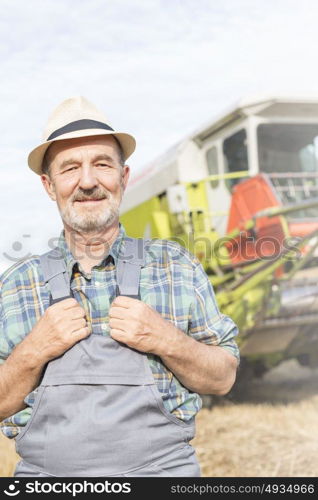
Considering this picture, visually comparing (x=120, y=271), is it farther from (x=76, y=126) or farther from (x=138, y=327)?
(x=76, y=126)

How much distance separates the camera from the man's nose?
2160 mm

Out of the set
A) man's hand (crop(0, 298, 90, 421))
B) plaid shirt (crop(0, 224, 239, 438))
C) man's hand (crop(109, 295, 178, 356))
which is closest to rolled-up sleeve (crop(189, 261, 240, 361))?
plaid shirt (crop(0, 224, 239, 438))

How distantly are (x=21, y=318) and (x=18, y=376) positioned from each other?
8.3 inches

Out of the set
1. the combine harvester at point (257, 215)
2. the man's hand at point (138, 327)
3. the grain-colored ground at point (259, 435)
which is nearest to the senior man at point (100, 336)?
the man's hand at point (138, 327)

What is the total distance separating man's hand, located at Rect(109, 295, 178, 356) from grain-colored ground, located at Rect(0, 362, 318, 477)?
396 centimetres

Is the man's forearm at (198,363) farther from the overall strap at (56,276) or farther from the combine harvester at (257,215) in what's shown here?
the combine harvester at (257,215)

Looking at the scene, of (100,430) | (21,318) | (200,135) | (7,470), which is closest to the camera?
(100,430)

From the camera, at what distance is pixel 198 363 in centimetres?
212

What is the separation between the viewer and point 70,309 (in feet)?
6.81

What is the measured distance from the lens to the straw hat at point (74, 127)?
86.4 inches

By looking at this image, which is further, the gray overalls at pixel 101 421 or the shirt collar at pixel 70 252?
the shirt collar at pixel 70 252

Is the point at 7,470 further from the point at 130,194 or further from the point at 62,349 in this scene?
the point at 130,194

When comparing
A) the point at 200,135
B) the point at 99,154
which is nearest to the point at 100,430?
the point at 99,154

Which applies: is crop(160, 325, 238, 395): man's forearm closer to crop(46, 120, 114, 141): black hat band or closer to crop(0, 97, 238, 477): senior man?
crop(0, 97, 238, 477): senior man
